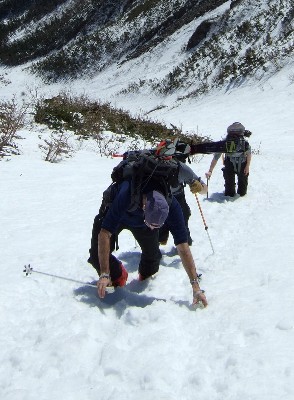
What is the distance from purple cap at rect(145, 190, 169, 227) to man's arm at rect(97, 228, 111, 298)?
1.59 ft

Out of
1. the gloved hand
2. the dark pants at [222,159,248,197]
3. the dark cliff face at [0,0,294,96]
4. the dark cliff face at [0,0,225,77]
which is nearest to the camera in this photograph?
the gloved hand

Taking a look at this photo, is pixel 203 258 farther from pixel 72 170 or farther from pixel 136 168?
pixel 72 170

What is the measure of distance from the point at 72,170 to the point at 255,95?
16991 millimetres

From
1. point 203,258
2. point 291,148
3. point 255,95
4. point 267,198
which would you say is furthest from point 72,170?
point 255,95

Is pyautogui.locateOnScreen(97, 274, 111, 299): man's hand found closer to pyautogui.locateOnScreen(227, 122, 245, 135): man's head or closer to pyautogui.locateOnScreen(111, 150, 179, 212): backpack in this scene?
pyautogui.locateOnScreen(111, 150, 179, 212): backpack

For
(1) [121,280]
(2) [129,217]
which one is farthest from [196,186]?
(1) [121,280]

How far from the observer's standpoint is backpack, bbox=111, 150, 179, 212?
3654mm

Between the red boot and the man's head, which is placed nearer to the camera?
the red boot

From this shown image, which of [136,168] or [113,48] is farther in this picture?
[113,48]

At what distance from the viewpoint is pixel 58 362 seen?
338cm

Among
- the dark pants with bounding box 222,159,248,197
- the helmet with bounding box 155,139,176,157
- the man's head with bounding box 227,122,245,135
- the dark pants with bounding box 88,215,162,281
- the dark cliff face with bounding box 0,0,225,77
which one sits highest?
the helmet with bounding box 155,139,176,157

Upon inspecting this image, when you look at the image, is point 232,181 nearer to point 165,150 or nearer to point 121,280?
point 121,280

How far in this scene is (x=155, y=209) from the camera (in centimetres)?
353

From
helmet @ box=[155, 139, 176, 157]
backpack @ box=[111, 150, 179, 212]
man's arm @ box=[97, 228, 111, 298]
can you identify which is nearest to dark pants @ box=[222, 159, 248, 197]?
helmet @ box=[155, 139, 176, 157]
